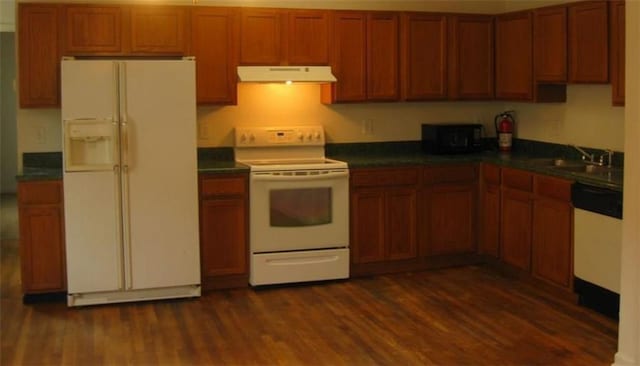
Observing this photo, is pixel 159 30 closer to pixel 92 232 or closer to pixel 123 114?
pixel 123 114

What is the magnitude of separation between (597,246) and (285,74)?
253 cm

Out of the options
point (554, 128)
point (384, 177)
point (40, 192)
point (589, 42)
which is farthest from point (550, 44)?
point (40, 192)

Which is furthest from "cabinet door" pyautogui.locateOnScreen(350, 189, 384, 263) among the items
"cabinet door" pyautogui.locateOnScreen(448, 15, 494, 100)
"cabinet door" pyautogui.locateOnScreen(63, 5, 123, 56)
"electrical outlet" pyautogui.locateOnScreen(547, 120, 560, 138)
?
"cabinet door" pyautogui.locateOnScreen(63, 5, 123, 56)

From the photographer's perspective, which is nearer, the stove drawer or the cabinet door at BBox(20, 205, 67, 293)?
the cabinet door at BBox(20, 205, 67, 293)

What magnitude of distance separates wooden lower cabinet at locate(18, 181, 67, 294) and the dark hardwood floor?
0.55 ft

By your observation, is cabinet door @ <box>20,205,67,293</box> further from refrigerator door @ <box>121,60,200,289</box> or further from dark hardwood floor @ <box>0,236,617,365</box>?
refrigerator door @ <box>121,60,200,289</box>

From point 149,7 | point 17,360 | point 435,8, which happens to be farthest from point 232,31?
point 17,360

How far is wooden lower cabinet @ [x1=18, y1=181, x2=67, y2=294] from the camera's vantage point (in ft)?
17.5

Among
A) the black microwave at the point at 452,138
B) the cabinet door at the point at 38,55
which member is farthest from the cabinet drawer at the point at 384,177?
the cabinet door at the point at 38,55

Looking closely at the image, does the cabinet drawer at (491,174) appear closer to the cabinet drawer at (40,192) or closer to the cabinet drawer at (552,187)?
the cabinet drawer at (552,187)

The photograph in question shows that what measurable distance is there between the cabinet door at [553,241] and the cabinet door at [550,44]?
1004 millimetres

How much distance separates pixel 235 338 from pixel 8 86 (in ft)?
22.1

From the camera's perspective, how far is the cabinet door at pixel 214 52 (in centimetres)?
586

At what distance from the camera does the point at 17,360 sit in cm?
432
